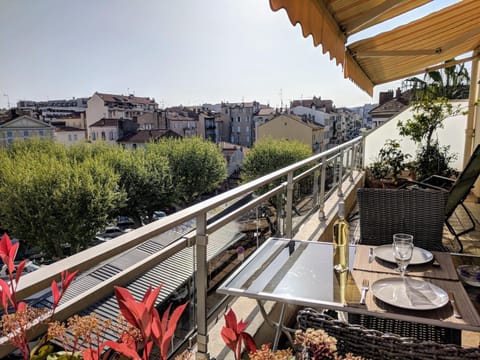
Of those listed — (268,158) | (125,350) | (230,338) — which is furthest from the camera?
(268,158)

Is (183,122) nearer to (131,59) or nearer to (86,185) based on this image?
(131,59)

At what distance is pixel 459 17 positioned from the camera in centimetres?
343

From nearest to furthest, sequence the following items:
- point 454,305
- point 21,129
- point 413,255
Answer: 1. point 454,305
2. point 413,255
3. point 21,129

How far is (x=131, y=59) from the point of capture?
4250 centimetres

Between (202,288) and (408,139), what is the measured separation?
19.8 ft

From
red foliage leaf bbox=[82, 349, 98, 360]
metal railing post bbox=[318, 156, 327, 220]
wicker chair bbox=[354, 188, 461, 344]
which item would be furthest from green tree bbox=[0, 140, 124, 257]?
red foliage leaf bbox=[82, 349, 98, 360]

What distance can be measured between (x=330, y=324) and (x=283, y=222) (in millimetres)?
2071

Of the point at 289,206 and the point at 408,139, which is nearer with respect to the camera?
the point at 289,206

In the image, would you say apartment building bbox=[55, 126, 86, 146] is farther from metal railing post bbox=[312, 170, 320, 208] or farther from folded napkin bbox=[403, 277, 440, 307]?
folded napkin bbox=[403, 277, 440, 307]

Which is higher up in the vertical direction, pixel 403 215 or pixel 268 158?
pixel 403 215

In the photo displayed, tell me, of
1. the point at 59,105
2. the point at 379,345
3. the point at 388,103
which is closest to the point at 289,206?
the point at 379,345

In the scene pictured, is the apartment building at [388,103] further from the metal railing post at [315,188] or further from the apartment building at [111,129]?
the apartment building at [111,129]

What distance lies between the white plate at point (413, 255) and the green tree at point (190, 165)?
20899 mm

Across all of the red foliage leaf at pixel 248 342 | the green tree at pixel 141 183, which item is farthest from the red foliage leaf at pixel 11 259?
the green tree at pixel 141 183
